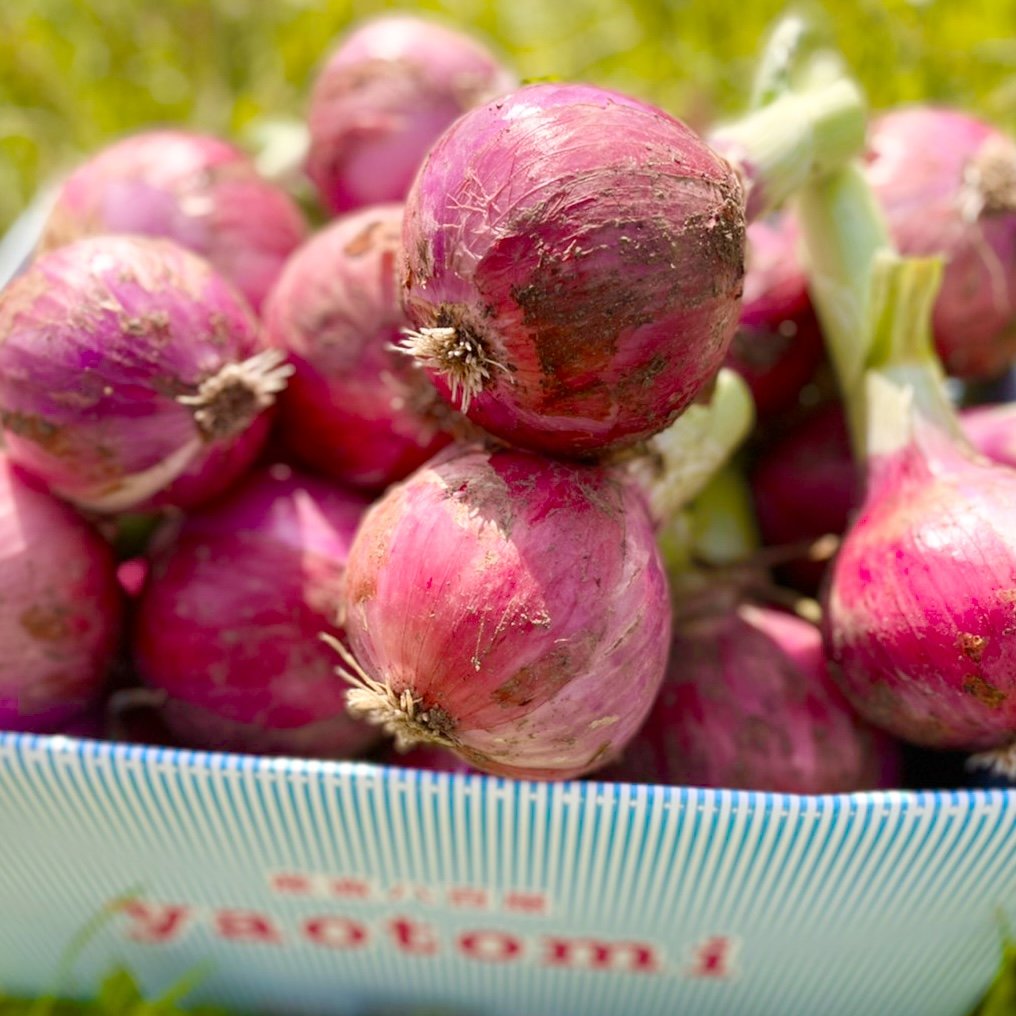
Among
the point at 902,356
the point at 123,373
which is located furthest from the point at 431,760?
the point at 902,356

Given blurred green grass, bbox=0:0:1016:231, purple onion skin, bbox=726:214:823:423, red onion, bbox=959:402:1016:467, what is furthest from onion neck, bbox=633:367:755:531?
blurred green grass, bbox=0:0:1016:231

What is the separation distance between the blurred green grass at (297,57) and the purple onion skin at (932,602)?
3.05 feet

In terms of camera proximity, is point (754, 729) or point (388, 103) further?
point (388, 103)

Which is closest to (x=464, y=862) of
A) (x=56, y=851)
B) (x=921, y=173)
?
(x=56, y=851)

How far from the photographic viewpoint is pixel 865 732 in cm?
85

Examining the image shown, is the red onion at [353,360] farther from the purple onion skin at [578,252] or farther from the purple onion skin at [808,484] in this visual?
the purple onion skin at [808,484]

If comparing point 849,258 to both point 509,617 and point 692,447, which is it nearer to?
point 692,447

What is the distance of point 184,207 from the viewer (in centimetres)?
96

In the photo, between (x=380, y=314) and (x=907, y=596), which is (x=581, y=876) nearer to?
(x=907, y=596)

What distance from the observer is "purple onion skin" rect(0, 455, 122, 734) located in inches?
30.5

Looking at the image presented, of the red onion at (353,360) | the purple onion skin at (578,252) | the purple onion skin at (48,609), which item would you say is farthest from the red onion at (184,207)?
the purple onion skin at (578,252)

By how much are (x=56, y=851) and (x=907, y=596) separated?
2.32 feet

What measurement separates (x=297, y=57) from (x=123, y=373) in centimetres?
117

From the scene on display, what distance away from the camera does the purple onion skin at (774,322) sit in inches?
39.2
